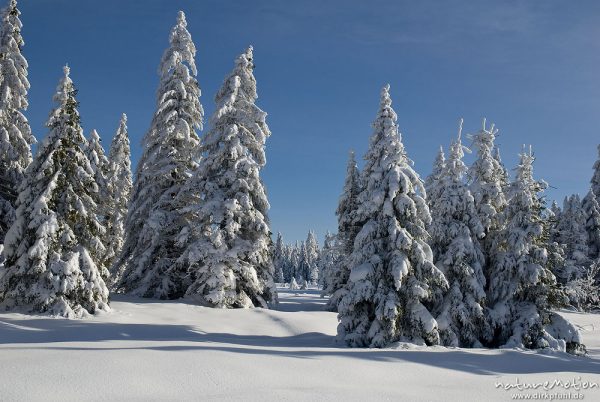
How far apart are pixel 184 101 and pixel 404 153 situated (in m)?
14.6

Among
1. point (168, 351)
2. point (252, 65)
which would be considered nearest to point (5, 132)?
point (252, 65)

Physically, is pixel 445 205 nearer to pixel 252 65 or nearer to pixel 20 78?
pixel 252 65

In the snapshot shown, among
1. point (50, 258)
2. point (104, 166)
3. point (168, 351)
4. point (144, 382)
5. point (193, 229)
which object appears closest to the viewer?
point (144, 382)

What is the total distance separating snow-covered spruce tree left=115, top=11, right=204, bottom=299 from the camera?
25328 millimetres

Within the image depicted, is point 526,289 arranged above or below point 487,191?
below

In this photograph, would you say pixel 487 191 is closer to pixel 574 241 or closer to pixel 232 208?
pixel 232 208

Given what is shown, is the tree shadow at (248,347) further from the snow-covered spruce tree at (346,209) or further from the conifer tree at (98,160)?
the snow-covered spruce tree at (346,209)

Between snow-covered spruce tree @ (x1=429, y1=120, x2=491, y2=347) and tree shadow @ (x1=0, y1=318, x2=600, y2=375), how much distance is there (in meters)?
4.66

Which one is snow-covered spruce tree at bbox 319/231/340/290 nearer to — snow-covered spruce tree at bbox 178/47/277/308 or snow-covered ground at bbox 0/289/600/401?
snow-covered spruce tree at bbox 178/47/277/308

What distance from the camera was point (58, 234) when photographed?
19.6 metres

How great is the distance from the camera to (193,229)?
78.7 feet

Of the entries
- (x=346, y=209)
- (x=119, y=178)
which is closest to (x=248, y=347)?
(x=346, y=209)

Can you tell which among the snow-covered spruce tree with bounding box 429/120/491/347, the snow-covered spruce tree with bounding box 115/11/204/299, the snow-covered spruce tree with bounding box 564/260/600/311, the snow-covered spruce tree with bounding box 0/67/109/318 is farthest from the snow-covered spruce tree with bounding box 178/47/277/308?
the snow-covered spruce tree with bounding box 564/260/600/311

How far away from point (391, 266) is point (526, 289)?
782 cm
